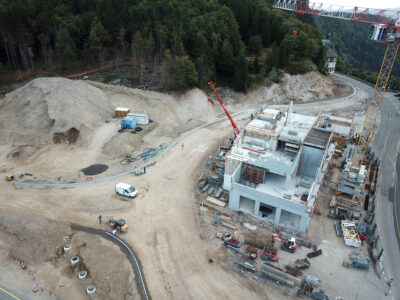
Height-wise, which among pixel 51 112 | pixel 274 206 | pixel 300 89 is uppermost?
pixel 300 89

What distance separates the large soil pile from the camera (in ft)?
162

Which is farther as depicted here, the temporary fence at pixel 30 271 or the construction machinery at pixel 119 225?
the construction machinery at pixel 119 225

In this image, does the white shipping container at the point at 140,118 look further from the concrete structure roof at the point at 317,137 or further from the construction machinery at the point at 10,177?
the concrete structure roof at the point at 317,137

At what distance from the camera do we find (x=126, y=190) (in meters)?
36.8

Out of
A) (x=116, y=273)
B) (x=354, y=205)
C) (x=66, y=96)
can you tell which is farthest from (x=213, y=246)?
(x=66, y=96)

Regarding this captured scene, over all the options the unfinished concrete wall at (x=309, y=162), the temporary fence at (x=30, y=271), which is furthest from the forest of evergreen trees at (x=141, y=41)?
the temporary fence at (x=30, y=271)

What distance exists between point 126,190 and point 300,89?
58.5 metres

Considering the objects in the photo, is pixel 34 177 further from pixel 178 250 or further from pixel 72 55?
pixel 72 55

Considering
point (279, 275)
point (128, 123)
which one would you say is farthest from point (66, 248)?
point (128, 123)

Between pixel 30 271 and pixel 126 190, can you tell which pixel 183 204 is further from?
pixel 30 271

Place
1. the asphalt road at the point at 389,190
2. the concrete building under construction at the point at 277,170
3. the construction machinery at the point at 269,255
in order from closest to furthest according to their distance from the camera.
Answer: the construction machinery at the point at 269,255 < the asphalt road at the point at 389,190 < the concrete building under construction at the point at 277,170

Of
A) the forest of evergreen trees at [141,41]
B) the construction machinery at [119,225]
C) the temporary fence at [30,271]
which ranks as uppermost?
the forest of evergreen trees at [141,41]

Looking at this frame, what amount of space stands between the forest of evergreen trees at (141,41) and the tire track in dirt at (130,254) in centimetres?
4088

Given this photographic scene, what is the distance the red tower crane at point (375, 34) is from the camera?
41625 mm
